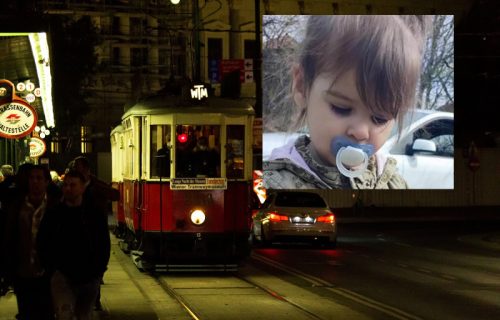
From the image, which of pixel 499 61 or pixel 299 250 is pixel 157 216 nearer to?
pixel 299 250

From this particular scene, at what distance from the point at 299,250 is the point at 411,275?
5.93 metres

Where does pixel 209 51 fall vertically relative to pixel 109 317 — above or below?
above

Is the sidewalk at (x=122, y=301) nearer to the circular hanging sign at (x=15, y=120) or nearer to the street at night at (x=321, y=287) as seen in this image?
the street at night at (x=321, y=287)

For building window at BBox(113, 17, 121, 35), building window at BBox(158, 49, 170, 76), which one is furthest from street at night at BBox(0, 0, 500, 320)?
building window at BBox(158, 49, 170, 76)

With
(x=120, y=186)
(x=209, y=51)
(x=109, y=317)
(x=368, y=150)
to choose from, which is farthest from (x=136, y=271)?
(x=209, y=51)

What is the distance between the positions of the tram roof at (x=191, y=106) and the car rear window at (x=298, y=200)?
7652 millimetres

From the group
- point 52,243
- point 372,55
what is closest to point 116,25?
point 372,55

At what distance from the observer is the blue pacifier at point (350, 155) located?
133ft

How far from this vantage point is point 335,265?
19.4m

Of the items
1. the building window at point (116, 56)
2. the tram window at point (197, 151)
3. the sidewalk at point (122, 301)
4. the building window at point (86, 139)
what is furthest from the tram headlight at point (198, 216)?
the building window at point (116, 56)

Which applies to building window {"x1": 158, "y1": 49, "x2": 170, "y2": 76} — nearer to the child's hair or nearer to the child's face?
the child's hair

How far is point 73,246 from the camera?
753 cm

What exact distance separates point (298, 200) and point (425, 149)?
18698 millimetres

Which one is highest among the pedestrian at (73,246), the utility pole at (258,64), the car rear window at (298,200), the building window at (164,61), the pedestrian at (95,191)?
the building window at (164,61)
